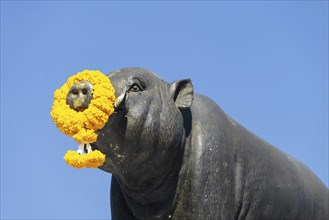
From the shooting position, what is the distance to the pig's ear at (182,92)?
765 centimetres

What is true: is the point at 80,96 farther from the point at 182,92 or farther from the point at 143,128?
the point at 182,92

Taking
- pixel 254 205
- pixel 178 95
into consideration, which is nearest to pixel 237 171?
pixel 254 205

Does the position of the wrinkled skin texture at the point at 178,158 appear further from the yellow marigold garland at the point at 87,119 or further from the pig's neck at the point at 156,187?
the yellow marigold garland at the point at 87,119

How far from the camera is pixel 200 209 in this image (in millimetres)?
7543

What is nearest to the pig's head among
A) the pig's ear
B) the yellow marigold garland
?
the pig's ear

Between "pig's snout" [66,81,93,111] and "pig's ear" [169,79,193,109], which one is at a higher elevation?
"pig's ear" [169,79,193,109]

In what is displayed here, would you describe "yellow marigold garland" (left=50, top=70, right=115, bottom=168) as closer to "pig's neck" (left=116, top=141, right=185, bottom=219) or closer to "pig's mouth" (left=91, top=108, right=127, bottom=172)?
"pig's mouth" (left=91, top=108, right=127, bottom=172)

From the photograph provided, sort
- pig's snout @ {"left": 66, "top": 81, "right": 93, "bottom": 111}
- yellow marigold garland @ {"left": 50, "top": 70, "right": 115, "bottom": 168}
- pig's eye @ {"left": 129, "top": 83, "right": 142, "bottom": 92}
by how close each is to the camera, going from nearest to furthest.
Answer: yellow marigold garland @ {"left": 50, "top": 70, "right": 115, "bottom": 168} → pig's snout @ {"left": 66, "top": 81, "right": 93, "bottom": 111} → pig's eye @ {"left": 129, "top": 83, "right": 142, "bottom": 92}

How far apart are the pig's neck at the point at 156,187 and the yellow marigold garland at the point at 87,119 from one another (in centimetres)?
68

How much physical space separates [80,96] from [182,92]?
1.06 meters

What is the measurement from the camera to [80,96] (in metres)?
7.09

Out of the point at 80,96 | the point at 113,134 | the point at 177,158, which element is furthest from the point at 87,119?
the point at 177,158

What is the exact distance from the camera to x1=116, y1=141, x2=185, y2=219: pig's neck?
25.1 ft

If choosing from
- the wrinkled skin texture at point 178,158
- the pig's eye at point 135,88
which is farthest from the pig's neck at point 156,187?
the pig's eye at point 135,88
